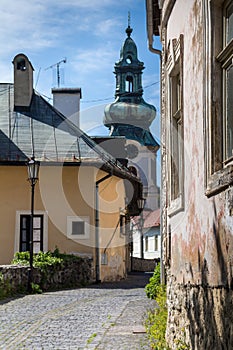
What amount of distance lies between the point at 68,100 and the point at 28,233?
8.75 m

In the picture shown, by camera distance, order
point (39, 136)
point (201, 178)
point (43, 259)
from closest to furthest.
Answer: point (201, 178), point (43, 259), point (39, 136)

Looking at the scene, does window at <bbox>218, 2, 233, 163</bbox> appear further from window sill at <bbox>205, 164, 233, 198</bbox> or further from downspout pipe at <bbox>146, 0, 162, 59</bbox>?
downspout pipe at <bbox>146, 0, 162, 59</bbox>

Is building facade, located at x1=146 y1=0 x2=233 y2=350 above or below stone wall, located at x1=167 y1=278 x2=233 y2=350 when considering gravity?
above

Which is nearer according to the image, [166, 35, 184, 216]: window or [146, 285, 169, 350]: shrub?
[166, 35, 184, 216]: window

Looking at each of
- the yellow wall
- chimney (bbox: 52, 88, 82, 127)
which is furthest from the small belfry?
the yellow wall

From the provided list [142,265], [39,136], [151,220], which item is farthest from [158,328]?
[151,220]

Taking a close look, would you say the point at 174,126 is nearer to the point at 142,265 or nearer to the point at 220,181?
the point at 220,181

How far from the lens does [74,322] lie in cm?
1147

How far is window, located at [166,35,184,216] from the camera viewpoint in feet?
26.4

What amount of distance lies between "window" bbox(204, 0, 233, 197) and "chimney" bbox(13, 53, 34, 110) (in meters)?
21.1

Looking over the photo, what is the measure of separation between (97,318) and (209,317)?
6.57 metres

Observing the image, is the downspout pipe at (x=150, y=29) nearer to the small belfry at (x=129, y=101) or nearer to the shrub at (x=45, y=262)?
the shrub at (x=45, y=262)

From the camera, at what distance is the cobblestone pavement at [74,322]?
9117 millimetres

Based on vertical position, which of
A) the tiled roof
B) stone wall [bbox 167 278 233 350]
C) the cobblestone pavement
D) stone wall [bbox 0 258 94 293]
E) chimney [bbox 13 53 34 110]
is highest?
chimney [bbox 13 53 34 110]
